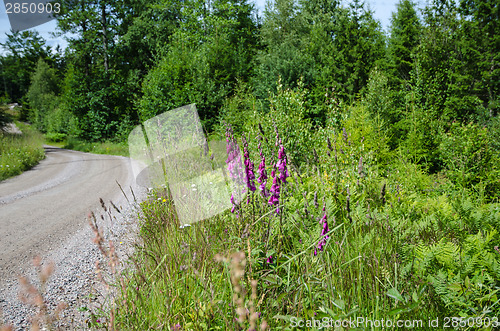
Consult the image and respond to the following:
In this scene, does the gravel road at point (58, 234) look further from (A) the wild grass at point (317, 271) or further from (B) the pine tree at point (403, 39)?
(B) the pine tree at point (403, 39)

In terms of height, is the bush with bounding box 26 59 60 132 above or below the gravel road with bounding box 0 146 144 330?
above

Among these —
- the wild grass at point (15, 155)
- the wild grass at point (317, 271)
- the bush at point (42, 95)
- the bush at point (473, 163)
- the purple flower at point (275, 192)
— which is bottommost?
the bush at point (473, 163)

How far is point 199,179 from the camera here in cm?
397

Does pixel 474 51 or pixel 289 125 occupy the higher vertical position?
pixel 474 51

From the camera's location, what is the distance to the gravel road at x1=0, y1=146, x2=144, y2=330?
2.90 meters

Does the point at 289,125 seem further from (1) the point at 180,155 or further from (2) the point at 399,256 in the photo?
(2) the point at 399,256

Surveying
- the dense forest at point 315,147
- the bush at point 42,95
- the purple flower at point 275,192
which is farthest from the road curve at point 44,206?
the bush at point 42,95

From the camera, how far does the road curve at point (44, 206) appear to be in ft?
13.8

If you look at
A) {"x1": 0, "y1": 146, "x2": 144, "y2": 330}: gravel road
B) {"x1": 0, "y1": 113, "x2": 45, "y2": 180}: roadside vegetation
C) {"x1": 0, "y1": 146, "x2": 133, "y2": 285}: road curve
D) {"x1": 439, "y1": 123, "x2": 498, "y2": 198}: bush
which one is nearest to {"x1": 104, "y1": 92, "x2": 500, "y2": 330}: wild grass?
{"x1": 0, "y1": 146, "x2": 144, "y2": 330}: gravel road

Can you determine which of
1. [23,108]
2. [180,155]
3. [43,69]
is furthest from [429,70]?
[23,108]

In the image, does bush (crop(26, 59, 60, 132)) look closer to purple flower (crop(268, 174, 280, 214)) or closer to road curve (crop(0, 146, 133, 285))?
road curve (crop(0, 146, 133, 285))

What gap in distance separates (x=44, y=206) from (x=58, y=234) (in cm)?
213

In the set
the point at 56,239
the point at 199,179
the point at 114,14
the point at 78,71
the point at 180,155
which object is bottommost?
the point at 56,239

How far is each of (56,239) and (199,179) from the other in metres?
2.53
